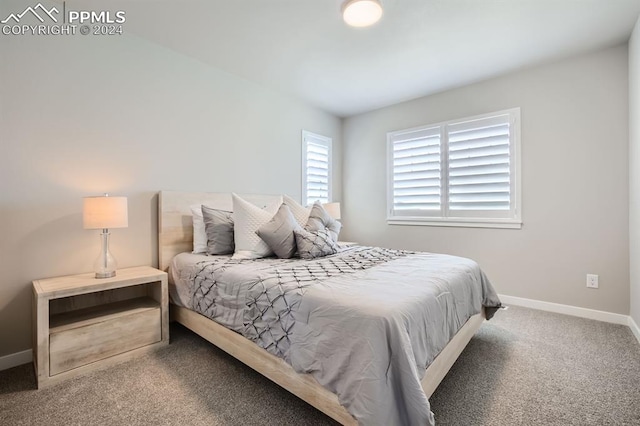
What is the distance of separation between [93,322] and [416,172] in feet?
12.1

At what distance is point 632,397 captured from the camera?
163cm

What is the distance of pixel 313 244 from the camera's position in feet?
8.00

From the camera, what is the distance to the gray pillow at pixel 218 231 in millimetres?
2590

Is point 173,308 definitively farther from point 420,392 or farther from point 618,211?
point 618,211

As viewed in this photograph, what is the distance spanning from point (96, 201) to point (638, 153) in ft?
13.7

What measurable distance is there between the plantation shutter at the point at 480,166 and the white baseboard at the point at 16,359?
4175 millimetres

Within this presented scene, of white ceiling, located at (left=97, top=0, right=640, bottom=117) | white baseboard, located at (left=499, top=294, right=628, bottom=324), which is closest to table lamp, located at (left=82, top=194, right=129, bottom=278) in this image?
white ceiling, located at (left=97, top=0, right=640, bottom=117)

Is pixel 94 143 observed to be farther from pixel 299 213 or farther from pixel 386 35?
pixel 386 35

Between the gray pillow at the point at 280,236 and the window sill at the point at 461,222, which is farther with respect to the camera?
the window sill at the point at 461,222

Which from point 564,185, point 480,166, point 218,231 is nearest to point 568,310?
point 564,185

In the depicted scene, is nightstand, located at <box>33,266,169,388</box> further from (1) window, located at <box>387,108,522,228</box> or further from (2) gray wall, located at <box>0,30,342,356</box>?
(1) window, located at <box>387,108,522,228</box>

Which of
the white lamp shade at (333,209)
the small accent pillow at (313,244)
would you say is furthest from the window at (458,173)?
the small accent pillow at (313,244)

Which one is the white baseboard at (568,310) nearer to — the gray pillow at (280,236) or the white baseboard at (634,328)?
the white baseboard at (634,328)

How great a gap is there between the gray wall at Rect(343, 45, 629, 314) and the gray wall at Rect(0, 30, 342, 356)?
280cm
